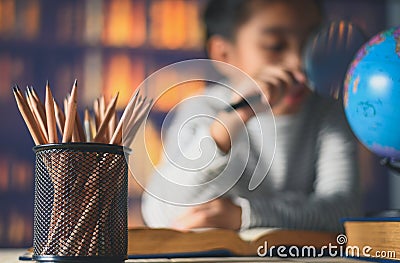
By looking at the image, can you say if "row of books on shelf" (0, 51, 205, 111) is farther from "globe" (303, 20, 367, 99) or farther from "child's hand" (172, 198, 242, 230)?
"globe" (303, 20, 367, 99)

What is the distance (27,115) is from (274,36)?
6.56ft

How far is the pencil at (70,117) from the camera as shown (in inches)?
25.5

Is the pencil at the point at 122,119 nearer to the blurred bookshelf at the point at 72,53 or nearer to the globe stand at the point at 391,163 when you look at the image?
the globe stand at the point at 391,163

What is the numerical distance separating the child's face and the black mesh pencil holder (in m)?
1.69

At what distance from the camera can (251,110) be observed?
2.59ft

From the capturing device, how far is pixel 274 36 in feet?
8.39

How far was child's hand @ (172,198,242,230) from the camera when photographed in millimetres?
1358

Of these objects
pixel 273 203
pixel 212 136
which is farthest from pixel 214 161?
pixel 273 203

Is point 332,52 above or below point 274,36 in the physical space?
below

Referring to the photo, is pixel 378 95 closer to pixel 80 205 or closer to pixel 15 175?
pixel 80 205

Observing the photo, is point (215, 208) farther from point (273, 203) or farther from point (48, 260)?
point (48, 260)

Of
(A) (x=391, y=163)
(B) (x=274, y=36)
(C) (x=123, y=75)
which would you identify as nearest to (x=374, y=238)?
(A) (x=391, y=163)

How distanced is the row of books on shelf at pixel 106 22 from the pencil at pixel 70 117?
210 centimetres

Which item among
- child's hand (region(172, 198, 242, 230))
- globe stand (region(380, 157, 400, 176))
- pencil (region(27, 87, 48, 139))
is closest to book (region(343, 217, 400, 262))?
globe stand (region(380, 157, 400, 176))
